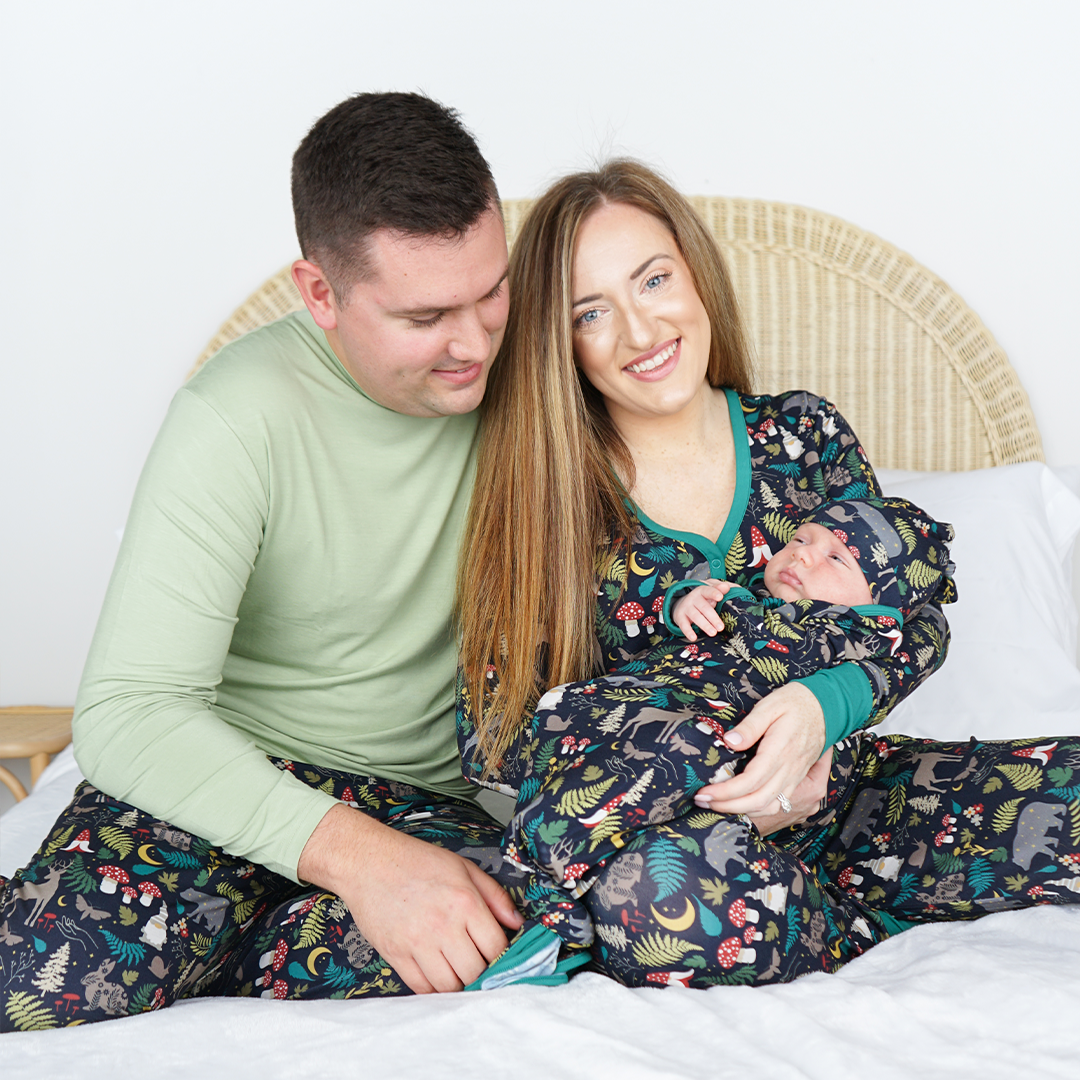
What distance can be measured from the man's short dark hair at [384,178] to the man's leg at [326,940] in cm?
72

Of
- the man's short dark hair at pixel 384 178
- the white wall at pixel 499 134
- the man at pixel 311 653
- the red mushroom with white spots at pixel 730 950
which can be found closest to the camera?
the red mushroom with white spots at pixel 730 950

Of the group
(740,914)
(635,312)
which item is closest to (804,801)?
(740,914)

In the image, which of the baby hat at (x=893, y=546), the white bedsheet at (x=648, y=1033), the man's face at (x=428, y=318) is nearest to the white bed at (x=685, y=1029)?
the white bedsheet at (x=648, y=1033)

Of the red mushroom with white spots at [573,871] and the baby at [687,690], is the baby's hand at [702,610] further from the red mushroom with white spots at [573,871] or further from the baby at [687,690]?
the red mushroom with white spots at [573,871]

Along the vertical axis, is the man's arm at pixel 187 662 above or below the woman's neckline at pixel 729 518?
below

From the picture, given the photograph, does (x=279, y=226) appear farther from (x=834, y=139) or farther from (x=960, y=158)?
(x=960, y=158)

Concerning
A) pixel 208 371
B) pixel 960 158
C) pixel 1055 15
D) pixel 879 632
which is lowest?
pixel 879 632

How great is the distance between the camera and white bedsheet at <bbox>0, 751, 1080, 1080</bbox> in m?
0.98

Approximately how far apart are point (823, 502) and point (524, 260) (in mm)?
571

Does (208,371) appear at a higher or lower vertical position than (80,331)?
lower

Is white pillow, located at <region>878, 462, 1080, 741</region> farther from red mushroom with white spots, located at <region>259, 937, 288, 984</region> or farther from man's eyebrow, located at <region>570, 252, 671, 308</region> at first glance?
red mushroom with white spots, located at <region>259, 937, 288, 984</region>

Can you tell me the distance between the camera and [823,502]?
5.36 ft

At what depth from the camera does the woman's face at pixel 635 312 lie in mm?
1566

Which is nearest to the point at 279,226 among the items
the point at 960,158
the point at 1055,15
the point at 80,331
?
the point at 80,331
